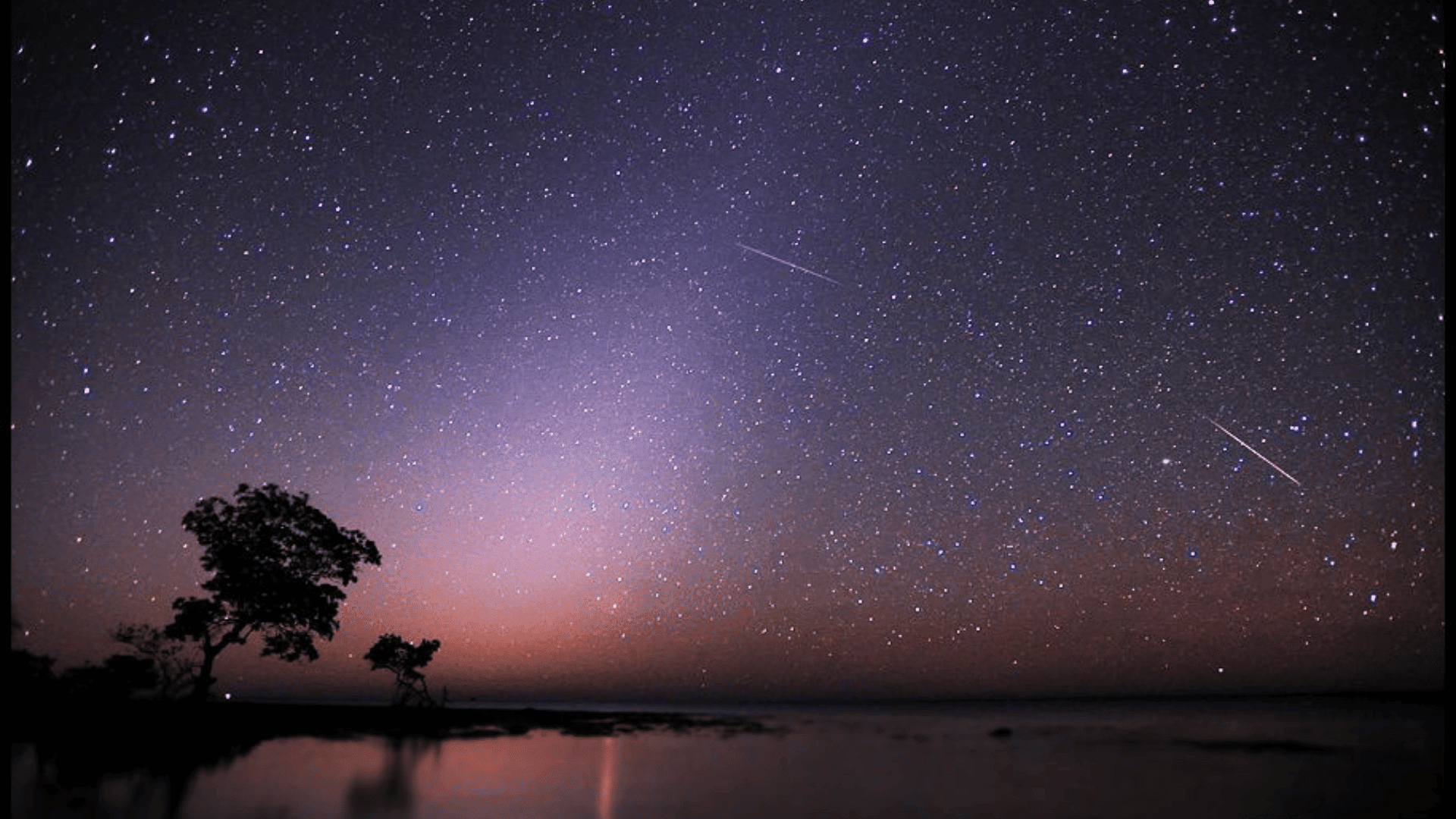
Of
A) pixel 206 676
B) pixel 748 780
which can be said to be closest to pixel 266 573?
pixel 206 676

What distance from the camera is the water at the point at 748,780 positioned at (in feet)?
40.2

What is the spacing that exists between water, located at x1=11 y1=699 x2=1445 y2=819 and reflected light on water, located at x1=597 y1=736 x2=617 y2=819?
9 cm

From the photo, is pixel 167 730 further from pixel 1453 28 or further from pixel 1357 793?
pixel 1357 793

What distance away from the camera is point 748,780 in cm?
1900

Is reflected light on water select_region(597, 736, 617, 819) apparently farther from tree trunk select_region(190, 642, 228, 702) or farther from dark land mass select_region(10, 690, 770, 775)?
tree trunk select_region(190, 642, 228, 702)

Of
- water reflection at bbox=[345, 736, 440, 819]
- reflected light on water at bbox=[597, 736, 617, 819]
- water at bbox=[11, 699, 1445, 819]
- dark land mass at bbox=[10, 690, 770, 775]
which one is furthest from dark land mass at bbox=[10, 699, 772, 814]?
reflected light on water at bbox=[597, 736, 617, 819]

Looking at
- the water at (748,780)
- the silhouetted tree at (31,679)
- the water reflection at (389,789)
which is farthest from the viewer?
the silhouetted tree at (31,679)

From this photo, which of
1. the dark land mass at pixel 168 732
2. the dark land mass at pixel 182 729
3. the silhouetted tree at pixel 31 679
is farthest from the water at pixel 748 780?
the silhouetted tree at pixel 31 679

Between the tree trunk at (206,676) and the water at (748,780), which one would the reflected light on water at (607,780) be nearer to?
the water at (748,780)

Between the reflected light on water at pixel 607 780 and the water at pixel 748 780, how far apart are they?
85 mm

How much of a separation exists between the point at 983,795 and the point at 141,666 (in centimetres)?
2027

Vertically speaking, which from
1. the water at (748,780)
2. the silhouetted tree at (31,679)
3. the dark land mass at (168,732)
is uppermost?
the silhouetted tree at (31,679)

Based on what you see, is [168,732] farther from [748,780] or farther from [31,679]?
[748,780]

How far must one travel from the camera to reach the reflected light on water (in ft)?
46.9
